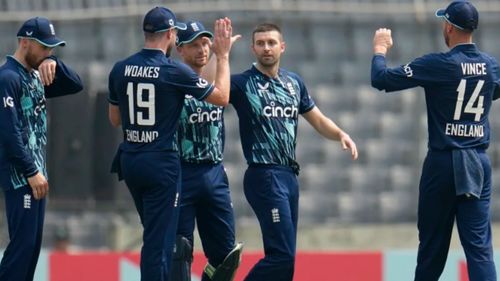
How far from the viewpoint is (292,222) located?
11.1 metres

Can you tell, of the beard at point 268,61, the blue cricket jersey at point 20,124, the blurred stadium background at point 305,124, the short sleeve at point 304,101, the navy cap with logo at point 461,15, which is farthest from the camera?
the blurred stadium background at point 305,124

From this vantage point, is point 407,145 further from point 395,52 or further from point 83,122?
point 83,122

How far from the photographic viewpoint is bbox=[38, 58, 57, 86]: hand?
10758 millimetres

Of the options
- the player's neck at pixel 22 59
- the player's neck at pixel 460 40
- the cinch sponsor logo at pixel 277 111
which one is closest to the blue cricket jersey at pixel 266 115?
the cinch sponsor logo at pixel 277 111

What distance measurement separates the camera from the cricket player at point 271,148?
431 inches

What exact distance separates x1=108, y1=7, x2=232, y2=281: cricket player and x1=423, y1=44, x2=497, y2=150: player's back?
1.41 m

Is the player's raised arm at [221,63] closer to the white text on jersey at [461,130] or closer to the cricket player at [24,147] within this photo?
the cricket player at [24,147]

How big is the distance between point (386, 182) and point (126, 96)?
5.50 m

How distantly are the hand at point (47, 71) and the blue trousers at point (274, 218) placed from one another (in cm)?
151

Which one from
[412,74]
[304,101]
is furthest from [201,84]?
[412,74]

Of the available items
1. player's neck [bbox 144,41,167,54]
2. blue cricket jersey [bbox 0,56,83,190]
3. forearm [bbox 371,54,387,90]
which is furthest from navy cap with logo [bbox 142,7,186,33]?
forearm [bbox 371,54,387,90]

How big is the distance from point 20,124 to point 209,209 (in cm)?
154

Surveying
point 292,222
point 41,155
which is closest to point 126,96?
point 41,155

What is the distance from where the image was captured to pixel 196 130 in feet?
36.1
